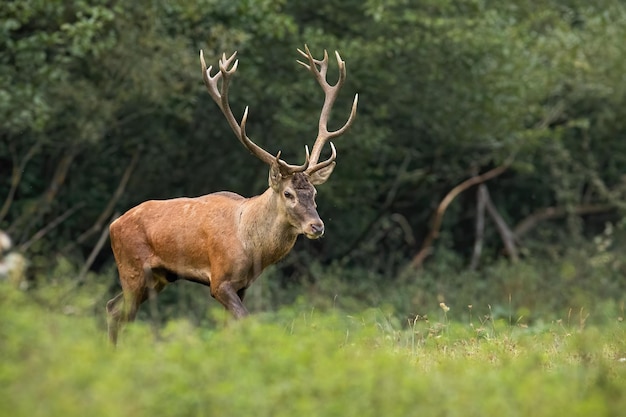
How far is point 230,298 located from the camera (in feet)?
28.7

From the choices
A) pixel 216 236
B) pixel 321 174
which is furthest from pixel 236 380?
pixel 321 174

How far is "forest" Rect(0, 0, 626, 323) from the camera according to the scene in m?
15.2

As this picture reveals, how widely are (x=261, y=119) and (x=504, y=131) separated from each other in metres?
3.49

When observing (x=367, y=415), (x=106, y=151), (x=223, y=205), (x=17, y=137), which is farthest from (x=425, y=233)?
(x=367, y=415)

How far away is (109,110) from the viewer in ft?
49.8

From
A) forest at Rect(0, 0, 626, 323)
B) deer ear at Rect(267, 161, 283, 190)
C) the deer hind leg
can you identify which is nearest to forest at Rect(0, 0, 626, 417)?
forest at Rect(0, 0, 626, 323)

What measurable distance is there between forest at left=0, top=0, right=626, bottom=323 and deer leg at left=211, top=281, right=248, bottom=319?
5268 millimetres

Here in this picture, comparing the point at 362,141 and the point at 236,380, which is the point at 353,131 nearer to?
→ the point at 362,141

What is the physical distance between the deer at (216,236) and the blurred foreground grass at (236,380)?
9.39ft

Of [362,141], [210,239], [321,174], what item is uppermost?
[321,174]

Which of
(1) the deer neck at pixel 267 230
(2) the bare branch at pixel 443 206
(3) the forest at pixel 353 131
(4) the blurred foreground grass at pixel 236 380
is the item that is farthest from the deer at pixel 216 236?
(2) the bare branch at pixel 443 206

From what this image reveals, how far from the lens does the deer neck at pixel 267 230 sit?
905cm

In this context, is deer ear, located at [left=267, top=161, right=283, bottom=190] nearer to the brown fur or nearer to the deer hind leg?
the brown fur

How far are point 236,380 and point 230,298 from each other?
3.43m
